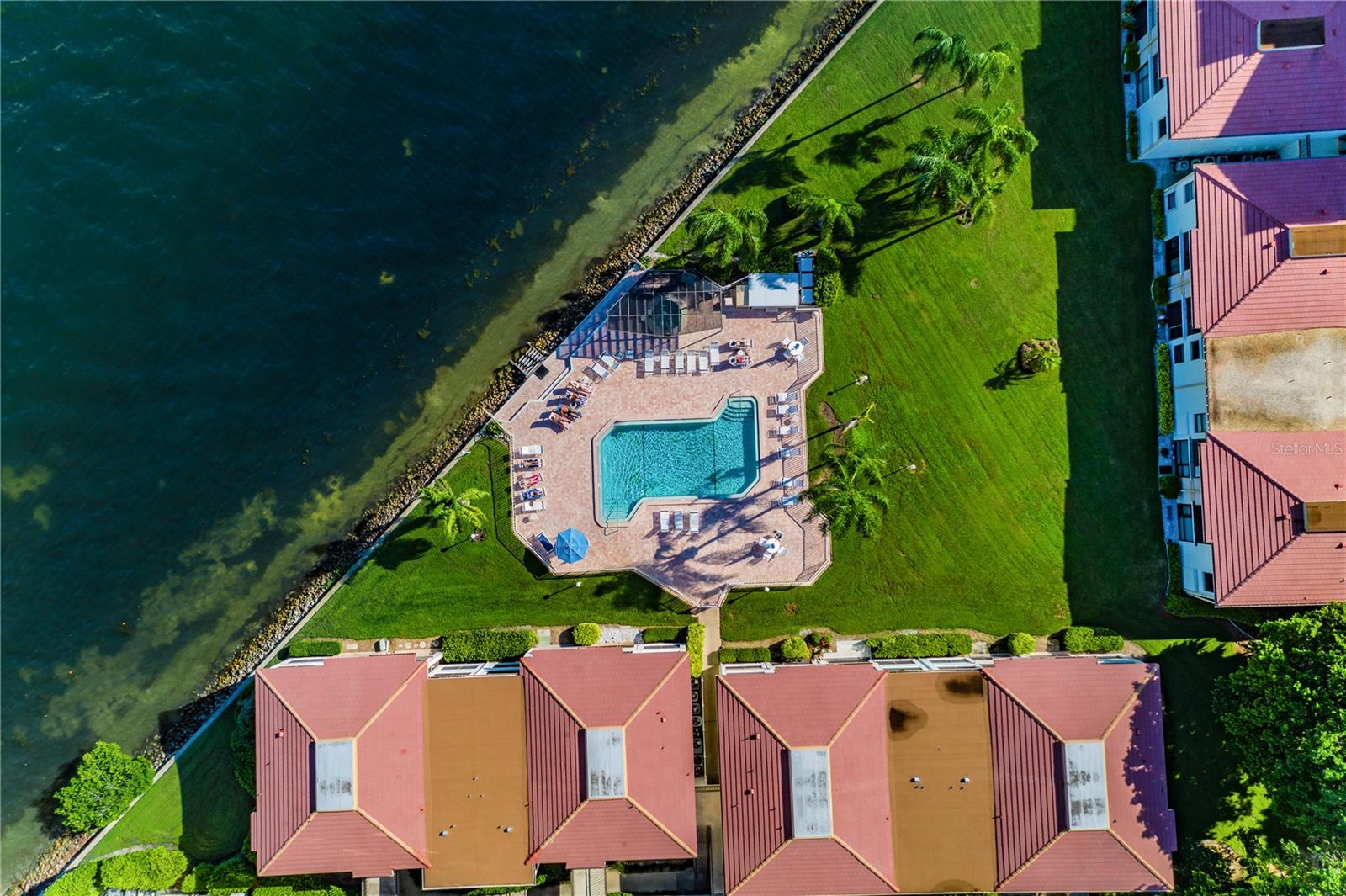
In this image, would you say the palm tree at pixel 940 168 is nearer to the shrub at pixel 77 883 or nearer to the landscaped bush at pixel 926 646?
the landscaped bush at pixel 926 646

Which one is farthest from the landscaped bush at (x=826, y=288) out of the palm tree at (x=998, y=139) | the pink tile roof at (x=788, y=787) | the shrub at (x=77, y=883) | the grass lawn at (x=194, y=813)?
the shrub at (x=77, y=883)

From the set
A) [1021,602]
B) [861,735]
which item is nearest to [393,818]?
[861,735]

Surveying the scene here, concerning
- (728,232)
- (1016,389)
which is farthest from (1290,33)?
(728,232)

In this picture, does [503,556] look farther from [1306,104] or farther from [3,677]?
[1306,104]

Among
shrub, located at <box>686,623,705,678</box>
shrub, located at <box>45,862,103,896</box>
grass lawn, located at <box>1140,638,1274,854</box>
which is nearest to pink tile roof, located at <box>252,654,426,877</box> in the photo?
shrub, located at <box>45,862,103,896</box>

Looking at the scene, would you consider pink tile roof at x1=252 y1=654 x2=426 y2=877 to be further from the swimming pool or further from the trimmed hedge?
the trimmed hedge

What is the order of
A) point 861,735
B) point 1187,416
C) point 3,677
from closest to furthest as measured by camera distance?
1. point 861,735
2. point 1187,416
3. point 3,677
